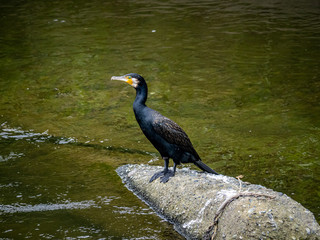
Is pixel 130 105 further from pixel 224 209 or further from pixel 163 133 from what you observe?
pixel 224 209

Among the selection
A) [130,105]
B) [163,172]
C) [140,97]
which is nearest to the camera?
[140,97]

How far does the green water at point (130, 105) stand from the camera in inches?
201

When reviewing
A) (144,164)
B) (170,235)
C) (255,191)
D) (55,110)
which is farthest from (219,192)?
(55,110)

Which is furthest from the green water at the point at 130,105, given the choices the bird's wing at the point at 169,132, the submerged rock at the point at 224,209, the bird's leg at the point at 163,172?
the bird's wing at the point at 169,132

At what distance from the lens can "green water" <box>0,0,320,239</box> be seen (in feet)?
16.8

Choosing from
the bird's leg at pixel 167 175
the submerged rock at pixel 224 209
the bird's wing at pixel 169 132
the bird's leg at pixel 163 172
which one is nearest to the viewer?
the submerged rock at pixel 224 209

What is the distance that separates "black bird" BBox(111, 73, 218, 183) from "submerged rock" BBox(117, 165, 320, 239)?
0.16m

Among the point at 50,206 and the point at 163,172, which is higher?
the point at 163,172

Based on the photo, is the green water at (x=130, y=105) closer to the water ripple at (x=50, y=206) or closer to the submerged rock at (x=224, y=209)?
the water ripple at (x=50, y=206)

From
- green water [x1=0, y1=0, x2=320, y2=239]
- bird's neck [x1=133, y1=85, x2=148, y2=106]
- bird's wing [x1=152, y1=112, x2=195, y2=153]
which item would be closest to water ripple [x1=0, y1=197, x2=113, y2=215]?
green water [x1=0, y1=0, x2=320, y2=239]

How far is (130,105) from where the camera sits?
8047 mm

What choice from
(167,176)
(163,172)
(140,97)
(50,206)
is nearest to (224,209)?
(167,176)

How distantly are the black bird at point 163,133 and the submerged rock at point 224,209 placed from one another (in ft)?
0.54

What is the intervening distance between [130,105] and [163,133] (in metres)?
3.21
